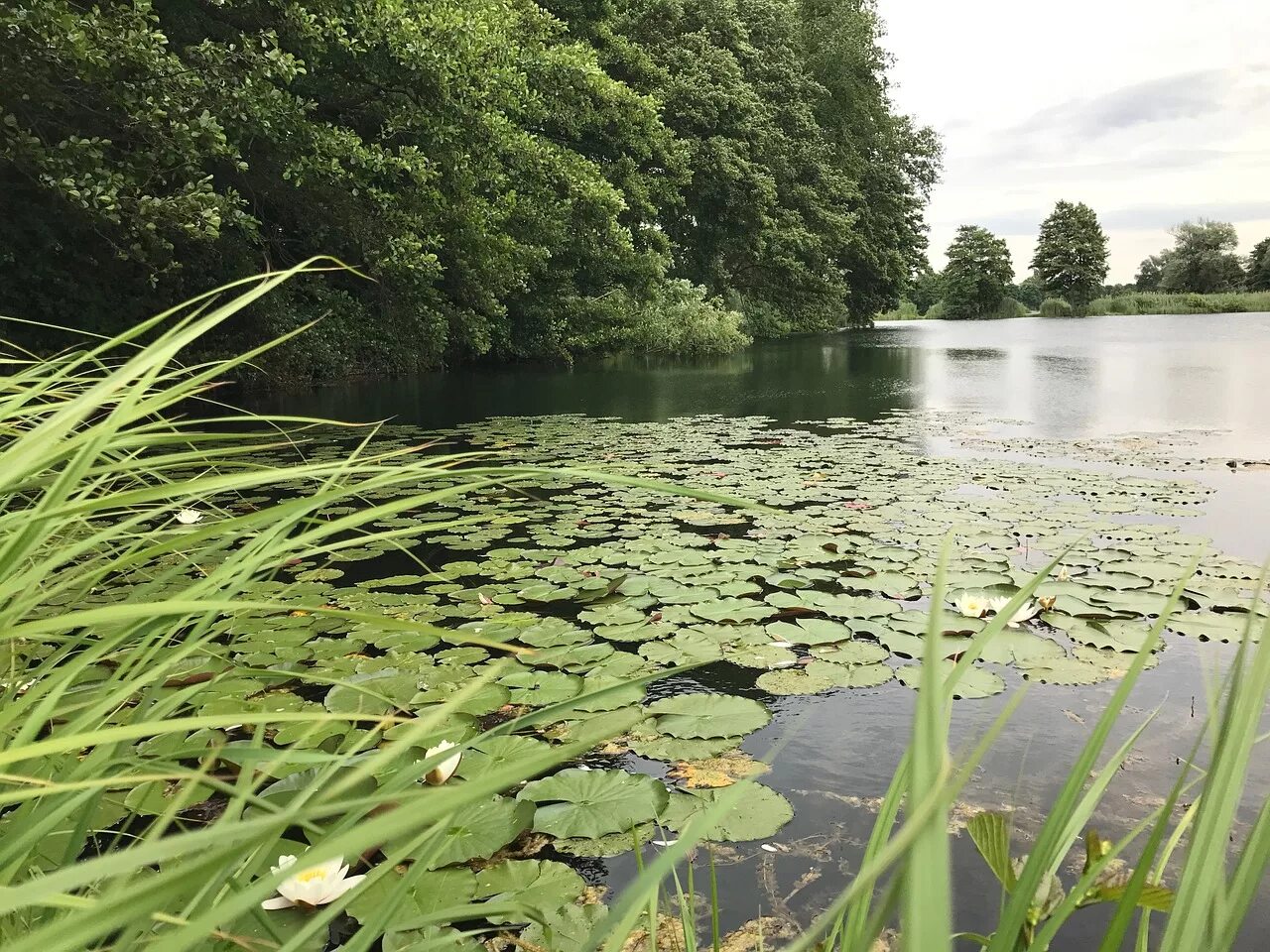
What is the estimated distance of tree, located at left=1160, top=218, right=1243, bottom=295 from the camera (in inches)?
1529

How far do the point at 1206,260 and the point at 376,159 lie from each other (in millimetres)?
44798

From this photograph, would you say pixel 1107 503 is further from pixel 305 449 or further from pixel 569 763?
pixel 305 449

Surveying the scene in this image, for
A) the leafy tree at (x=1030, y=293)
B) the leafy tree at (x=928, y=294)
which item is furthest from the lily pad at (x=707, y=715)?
the leafy tree at (x=1030, y=293)

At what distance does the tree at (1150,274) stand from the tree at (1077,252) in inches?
110

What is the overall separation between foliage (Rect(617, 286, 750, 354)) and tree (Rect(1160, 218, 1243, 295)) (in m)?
36.4

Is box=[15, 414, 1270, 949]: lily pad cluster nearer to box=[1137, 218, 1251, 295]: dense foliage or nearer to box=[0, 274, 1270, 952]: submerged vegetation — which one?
box=[0, 274, 1270, 952]: submerged vegetation

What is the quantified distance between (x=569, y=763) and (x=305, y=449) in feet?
14.7

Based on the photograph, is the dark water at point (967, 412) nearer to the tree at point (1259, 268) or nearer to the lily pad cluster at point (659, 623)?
the lily pad cluster at point (659, 623)

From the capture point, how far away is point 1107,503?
3262 mm

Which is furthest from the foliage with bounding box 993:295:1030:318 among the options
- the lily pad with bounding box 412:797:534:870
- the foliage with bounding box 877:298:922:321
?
the lily pad with bounding box 412:797:534:870

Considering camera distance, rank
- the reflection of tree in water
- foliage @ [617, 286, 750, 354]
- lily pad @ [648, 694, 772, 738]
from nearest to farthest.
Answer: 1. lily pad @ [648, 694, 772, 738]
2. the reflection of tree in water
3. foliage @ [617, 286, 750, 354]

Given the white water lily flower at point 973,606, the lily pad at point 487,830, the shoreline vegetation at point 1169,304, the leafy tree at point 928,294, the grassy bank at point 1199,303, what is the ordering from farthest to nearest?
the leafy tree at point 928,294
the shoreline vegetation at point 1169,304
the grassy bank at point 1199,303
the white water lily flower at point 973,606
the lily pad at point 487,830

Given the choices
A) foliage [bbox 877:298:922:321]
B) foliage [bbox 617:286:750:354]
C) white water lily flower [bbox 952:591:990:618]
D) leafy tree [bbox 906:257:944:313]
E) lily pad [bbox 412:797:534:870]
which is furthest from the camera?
leafy tree [bbox 906:257:944:313]

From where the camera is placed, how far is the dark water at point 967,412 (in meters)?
1.27
